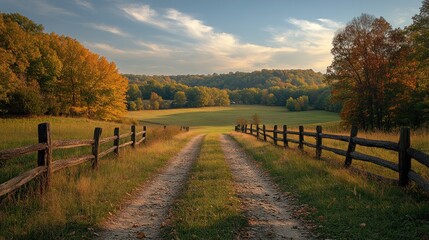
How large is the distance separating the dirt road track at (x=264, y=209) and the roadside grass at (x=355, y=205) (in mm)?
355

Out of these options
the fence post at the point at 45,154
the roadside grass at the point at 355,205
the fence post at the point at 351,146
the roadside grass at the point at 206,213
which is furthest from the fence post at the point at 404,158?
the fence post at the point at 45,154

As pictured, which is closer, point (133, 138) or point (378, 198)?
point (378, 198)

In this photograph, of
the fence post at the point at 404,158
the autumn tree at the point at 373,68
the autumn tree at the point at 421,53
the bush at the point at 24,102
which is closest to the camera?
the fence post at the point at 404,158

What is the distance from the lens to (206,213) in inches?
233

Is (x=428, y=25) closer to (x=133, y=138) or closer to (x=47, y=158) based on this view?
(x=133, y=138)

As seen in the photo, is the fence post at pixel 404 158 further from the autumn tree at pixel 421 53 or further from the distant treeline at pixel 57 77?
the distant treeline at pixel 57 77

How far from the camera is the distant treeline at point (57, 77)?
32156 millimetres

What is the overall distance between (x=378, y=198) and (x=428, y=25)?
85.0 ft

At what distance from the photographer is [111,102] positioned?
46.3 meters

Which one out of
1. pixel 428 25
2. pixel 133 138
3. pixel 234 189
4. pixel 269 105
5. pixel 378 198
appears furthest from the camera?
pixel 269 105

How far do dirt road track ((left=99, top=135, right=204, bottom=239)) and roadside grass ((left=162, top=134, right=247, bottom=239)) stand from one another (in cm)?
28

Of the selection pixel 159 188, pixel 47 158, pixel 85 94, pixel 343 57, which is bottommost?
pixel 159 188

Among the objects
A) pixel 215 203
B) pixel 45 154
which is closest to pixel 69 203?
pixel 45 154

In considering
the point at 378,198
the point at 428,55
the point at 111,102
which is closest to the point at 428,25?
the point at 428,55
